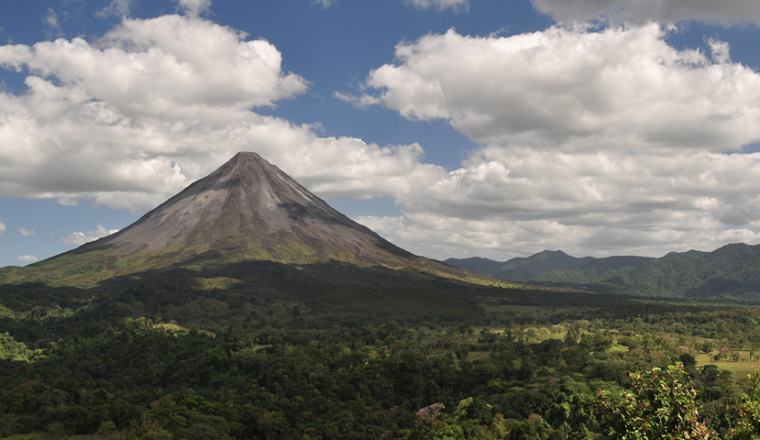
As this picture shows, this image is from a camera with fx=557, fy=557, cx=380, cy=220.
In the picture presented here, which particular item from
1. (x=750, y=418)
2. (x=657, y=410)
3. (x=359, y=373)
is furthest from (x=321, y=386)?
(x=750, y=418)

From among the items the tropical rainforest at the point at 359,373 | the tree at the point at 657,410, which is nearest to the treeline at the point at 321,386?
the tropical rainforest at the point at 359,373

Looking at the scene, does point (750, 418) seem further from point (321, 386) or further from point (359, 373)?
point (359, 373)

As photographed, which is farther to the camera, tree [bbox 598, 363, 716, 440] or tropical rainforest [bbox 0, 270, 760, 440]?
tropical rainforest [bbox 0, 270, 760, 440]

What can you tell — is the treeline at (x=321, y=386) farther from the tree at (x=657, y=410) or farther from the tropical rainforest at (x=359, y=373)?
the tree at (x=657, y=410)

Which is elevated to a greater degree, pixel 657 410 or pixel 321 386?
pixel 657 410

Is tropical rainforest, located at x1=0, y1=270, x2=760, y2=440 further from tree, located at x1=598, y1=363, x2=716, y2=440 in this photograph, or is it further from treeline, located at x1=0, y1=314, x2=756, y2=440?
treeline, located at x1=0, y1=314, x2=756, y2=440

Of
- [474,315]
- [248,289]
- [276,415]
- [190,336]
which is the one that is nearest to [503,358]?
[276,415]

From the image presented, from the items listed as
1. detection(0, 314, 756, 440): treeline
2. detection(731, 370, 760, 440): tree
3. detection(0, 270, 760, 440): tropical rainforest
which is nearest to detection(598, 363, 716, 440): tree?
detection(0, 270, 760, 440): tropical rainforest
